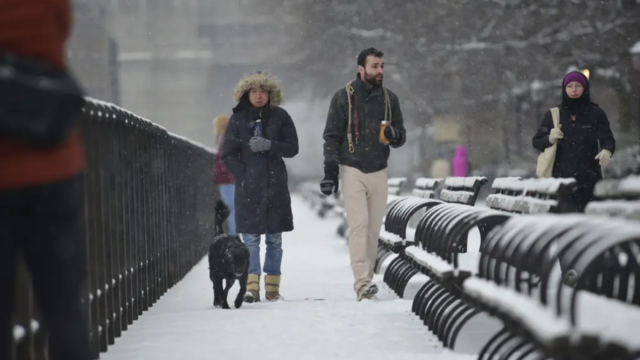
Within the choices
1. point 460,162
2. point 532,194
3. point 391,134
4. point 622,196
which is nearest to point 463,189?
point 391,134

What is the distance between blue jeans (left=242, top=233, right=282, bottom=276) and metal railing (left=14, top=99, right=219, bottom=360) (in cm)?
79

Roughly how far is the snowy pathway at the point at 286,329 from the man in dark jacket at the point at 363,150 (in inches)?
20.2

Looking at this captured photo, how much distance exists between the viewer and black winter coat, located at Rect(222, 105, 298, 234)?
36.1ft

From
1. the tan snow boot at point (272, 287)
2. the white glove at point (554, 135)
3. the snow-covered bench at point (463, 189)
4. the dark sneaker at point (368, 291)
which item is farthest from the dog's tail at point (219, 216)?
the white glove at point (554, 135)

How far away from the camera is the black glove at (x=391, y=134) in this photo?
10484 mm

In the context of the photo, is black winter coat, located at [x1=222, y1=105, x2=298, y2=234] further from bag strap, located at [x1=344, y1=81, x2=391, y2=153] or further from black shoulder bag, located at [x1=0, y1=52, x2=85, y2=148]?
black shoulder bag, located at [x1=0, y1=52, x2=85, y2=148]

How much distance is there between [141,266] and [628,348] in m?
5.87

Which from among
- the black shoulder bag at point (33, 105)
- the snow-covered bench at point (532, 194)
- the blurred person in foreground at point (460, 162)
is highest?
the black shoulder bag at point (33, 105)

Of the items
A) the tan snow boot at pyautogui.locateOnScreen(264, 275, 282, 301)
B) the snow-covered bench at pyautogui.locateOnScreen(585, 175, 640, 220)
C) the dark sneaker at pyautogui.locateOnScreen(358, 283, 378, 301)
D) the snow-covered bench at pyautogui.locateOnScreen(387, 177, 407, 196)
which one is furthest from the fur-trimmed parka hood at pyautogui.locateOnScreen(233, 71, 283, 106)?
the snow-covered bench at pyautogui.locateOnScreen(585, 175, 640, 220)

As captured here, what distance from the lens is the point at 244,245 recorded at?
34.5 feet

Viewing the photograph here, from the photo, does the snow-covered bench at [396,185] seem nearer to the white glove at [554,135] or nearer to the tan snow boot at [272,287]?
the tan snow boot at [272,287]

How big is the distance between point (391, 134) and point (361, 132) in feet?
1.00

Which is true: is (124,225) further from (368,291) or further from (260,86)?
(260,86)

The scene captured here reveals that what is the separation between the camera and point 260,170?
1105 cm
